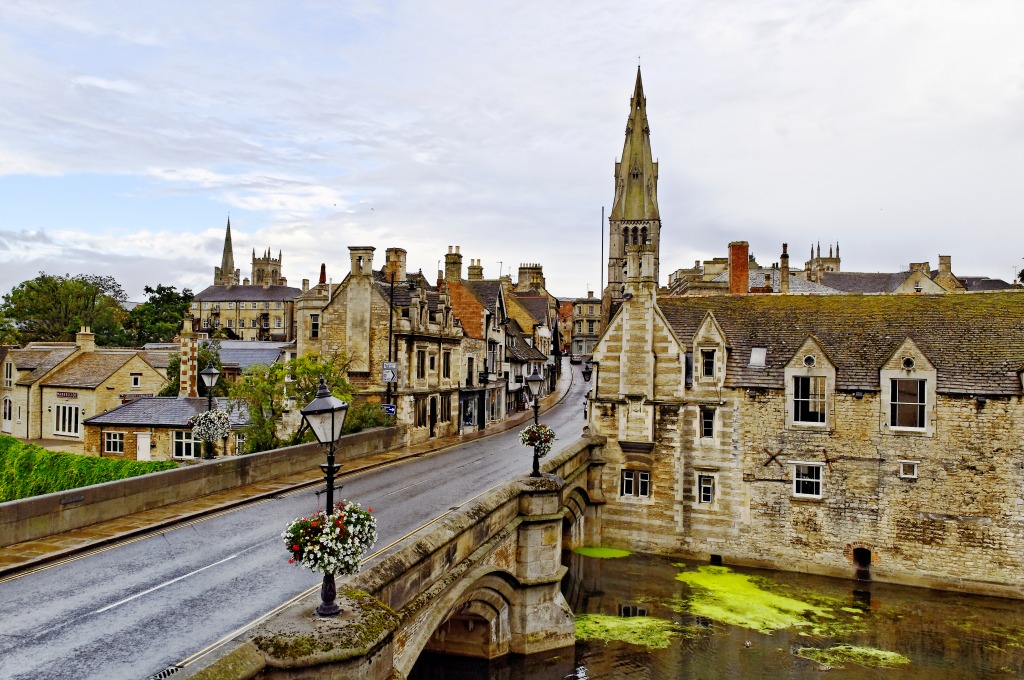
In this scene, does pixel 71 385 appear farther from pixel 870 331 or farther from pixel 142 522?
pixel 870 331

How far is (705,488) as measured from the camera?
33.4 meters

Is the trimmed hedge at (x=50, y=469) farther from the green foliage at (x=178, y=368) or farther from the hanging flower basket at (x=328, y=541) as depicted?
the hanging flower basket at (x=328, y=541)

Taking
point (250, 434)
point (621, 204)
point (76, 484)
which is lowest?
point (76, 484)

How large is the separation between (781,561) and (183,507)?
79.8ft

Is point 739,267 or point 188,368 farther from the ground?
point 739,267

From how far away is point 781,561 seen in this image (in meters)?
32.2

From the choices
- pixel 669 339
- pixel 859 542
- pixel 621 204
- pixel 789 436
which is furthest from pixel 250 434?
pixel 621 204

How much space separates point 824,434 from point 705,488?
5.59 meters

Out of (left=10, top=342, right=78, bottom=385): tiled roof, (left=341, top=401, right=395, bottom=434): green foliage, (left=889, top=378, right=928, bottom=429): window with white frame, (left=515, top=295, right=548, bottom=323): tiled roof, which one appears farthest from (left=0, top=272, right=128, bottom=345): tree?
(left=889, top=378, right=928, bottom=429): window with white frame

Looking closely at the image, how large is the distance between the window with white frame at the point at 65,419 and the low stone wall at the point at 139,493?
34.6 metres

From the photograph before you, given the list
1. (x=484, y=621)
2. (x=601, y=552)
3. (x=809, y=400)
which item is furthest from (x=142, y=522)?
(x=809, y=400)

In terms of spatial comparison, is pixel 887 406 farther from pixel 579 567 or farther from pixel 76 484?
pixel 76 484

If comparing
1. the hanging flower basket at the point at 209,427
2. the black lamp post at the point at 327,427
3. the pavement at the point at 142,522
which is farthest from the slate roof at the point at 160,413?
the black lamp post at the point at 327,427

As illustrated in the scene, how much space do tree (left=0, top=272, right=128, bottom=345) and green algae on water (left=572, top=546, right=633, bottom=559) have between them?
242 ft
